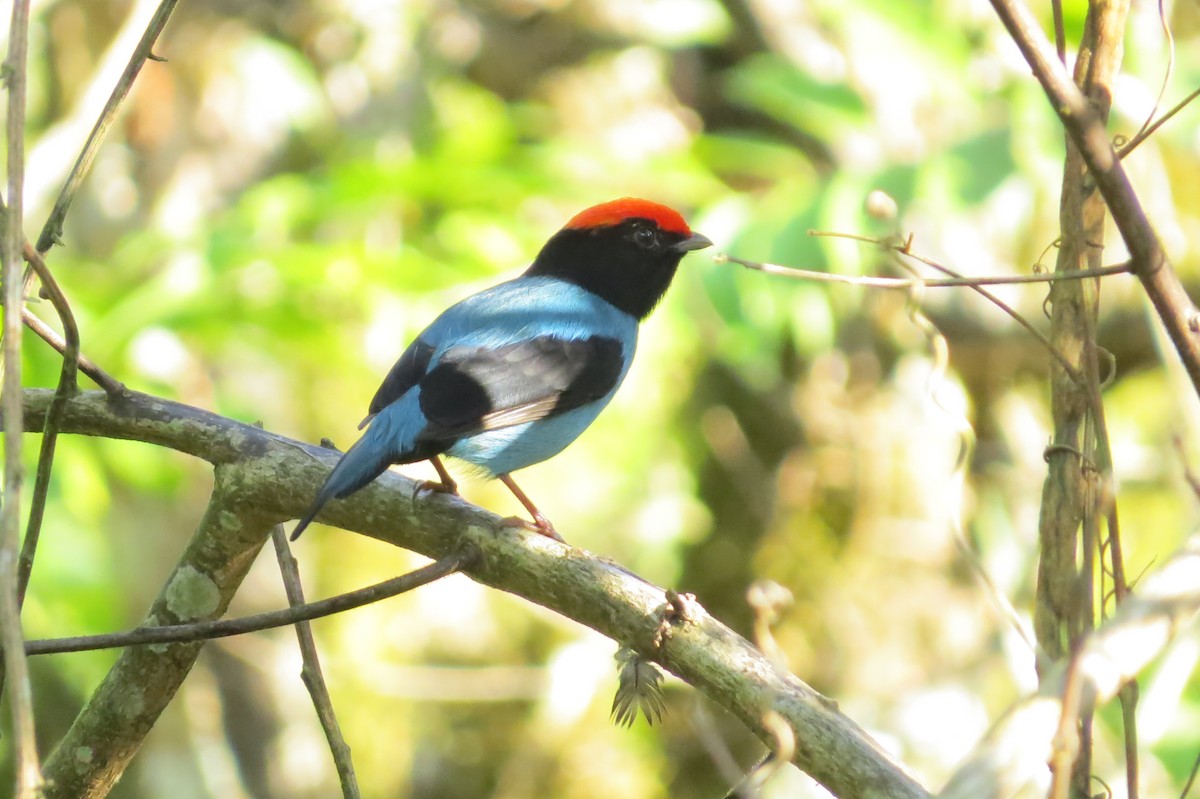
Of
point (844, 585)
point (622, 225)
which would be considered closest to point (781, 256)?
point (622, 225)

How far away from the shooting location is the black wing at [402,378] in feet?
11.4

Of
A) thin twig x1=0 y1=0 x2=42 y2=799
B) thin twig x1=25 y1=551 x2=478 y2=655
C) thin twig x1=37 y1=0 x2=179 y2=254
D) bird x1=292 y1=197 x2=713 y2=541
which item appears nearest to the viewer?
thin twig x1=0 y1=0 x2=42 y2=799

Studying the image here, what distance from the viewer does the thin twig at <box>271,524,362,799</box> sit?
221 cm

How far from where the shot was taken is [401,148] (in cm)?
707

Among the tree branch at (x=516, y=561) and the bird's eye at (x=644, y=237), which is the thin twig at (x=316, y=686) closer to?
the tree branch at (x=516, y=561)

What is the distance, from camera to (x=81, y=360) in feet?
7.43

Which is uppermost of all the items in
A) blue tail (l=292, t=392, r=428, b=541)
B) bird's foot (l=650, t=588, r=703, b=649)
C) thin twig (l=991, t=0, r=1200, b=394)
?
blue tail (l=292, t=392, r=428, b=541)

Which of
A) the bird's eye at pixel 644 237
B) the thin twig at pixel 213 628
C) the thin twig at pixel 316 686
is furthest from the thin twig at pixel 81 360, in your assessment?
the bird's eye at pixel 644 237

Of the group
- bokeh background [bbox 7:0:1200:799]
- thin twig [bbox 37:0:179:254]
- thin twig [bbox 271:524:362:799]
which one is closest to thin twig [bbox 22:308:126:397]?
thin twig [bbox 37:0:179:254]

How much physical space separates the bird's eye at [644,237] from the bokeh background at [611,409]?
57 centimetres

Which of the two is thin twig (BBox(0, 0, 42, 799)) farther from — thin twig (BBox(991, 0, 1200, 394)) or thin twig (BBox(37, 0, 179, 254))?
thin twig (BBox(991, 0, 1200, 394))

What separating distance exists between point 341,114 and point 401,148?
0.59 metres

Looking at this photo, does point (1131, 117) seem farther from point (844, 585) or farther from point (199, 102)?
point (199, 102)

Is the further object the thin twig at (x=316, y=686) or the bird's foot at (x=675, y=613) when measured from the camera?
the thin twig at (x=316, y=686)
